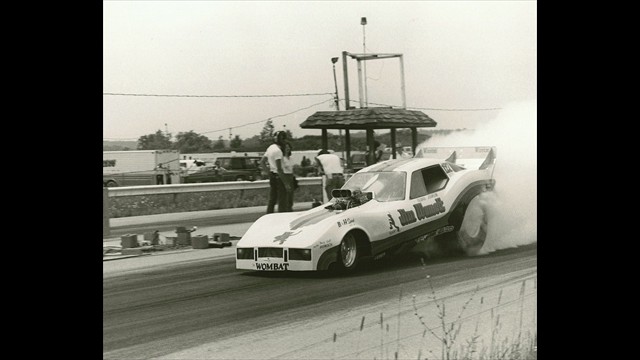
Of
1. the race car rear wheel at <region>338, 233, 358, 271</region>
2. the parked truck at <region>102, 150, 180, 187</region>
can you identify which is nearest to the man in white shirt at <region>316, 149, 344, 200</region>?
the race car rear wheel at <region>338, 233, 358, 271</region>

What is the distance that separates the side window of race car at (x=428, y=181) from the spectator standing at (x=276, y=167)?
3.10 ft

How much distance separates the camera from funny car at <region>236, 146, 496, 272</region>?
362cm

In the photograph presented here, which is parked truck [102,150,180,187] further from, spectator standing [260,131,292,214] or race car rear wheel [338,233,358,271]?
race car rear wheel [338,233,358,271]

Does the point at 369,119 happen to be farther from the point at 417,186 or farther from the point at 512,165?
the point at 417,186

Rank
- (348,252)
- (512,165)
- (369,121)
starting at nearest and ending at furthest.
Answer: (369,121) → (512,165) → (348,252)

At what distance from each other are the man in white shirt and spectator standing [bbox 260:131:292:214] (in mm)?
194

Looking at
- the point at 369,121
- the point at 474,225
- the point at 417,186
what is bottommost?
the point at 474,225

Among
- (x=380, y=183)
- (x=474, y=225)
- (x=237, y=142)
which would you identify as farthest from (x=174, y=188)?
(x=474, y=225)

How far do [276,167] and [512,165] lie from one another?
1.25 m

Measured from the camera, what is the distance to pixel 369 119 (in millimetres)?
3229

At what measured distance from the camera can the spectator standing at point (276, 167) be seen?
2.99 m

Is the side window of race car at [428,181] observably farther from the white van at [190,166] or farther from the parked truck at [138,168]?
the parked truck at [138,168]

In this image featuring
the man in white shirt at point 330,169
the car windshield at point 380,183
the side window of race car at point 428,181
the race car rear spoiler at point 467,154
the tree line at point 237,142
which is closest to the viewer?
the tree line at point 237,142

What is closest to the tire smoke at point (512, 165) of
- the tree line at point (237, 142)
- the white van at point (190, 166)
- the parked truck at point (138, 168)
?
the tree line at point (237, 142)
